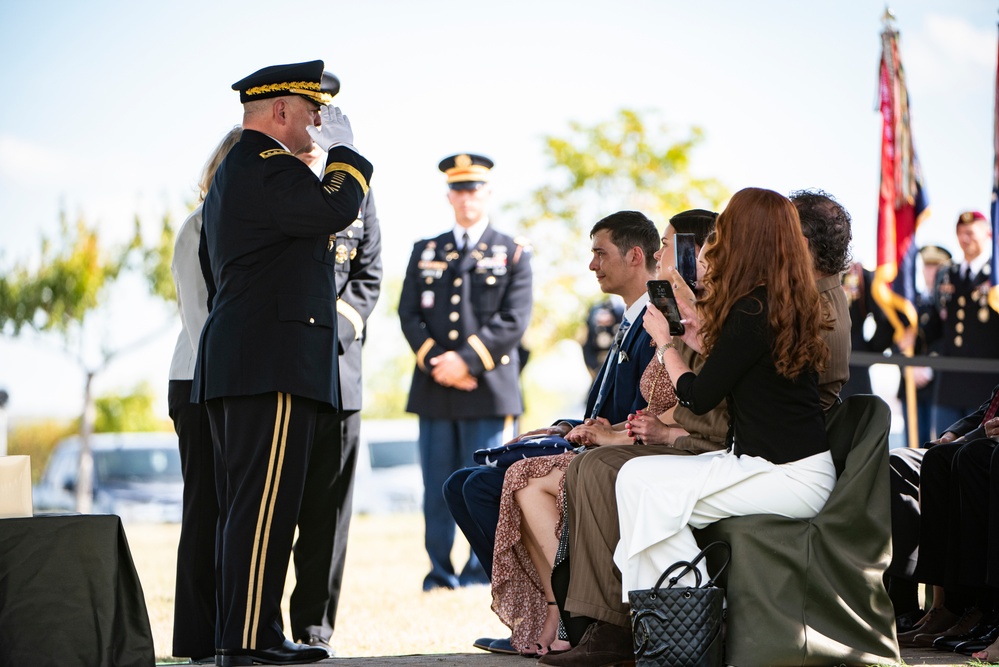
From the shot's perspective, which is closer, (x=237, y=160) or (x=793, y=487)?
(x=793, y=487)

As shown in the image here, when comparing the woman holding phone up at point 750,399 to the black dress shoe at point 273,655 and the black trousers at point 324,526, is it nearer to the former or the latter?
the black dress shoe at point 273,655

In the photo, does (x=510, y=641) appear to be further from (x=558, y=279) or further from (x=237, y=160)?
(x=558, y=279)

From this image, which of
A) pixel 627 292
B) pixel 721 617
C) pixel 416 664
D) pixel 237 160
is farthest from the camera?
pixel 627 292

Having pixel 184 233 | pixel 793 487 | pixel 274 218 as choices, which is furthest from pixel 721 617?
pixel 184 233

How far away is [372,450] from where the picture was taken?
1895 cm

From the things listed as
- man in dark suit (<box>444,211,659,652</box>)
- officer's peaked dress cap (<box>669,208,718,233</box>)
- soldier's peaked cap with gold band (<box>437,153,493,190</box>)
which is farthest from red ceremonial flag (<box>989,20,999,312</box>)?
officer's peaked dress cap (<box>669,208,718,233</box>)

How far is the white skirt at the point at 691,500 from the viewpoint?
126 inches

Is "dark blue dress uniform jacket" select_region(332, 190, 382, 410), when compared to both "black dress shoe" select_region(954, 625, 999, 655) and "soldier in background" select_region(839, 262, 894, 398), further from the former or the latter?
"soldier in background" select_region(839, 262, 894, 398)

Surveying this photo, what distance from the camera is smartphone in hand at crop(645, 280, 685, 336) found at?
11.5 feet

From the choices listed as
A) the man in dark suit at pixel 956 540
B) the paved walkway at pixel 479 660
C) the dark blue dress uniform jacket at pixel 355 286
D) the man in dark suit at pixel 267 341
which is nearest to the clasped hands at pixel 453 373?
the dark blue dress uniform jacket at pixel 355 286

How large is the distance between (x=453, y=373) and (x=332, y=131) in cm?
274

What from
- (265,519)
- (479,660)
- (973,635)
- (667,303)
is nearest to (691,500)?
(667,303)

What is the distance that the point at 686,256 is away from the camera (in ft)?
12.7

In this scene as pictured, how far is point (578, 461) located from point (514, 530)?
482mm
